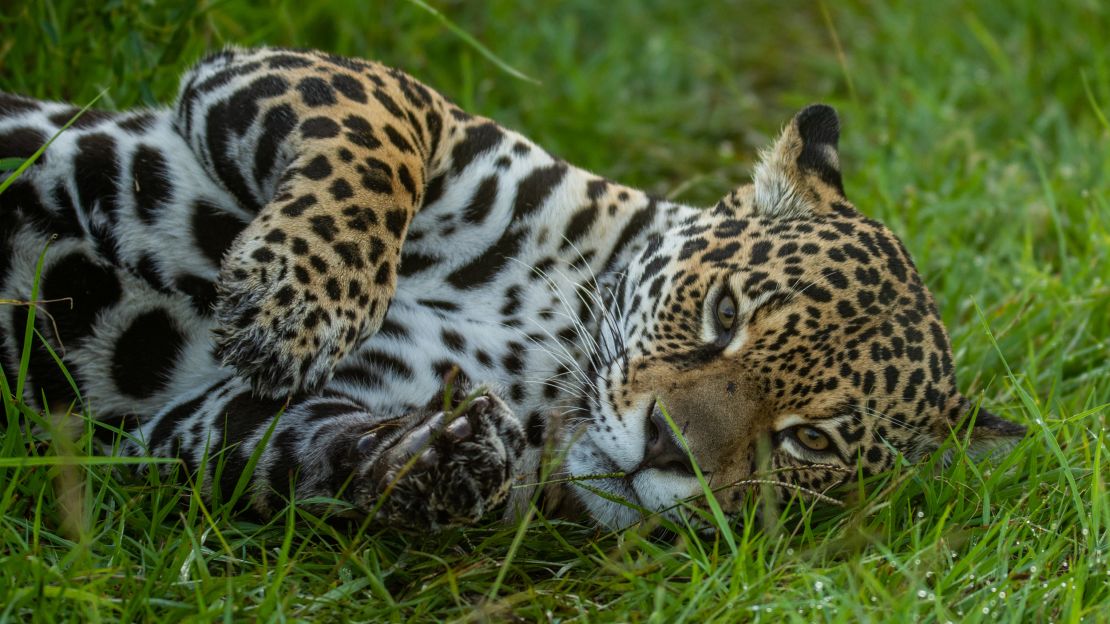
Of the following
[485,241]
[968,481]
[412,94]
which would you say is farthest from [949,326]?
[412,94]

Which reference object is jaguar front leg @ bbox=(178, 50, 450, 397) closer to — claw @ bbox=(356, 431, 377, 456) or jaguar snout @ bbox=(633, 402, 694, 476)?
claw @ bbox=(356, 431, 377, 456)

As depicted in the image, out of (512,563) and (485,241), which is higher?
(485,241)

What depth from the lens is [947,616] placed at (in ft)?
11.8

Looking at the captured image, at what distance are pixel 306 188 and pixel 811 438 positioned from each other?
6.24 feet

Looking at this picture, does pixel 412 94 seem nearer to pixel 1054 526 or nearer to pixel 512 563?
pixel 512 563

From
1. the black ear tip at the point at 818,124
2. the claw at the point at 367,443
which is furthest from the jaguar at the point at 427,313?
the black ear tip at the point at 818,124

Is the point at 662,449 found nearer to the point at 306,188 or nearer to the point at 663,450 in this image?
the point at 663,450

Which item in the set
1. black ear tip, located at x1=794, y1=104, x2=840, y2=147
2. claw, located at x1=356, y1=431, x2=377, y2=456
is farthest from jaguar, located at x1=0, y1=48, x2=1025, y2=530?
black ear tip, located at x1=794, y1=104, x2=840, y2=147

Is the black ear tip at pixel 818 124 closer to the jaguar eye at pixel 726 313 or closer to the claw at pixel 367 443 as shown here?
the jaguar eye at pixel 726 313

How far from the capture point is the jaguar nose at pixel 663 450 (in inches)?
154

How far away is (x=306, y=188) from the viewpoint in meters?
4.07

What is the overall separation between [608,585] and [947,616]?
3.31 feet

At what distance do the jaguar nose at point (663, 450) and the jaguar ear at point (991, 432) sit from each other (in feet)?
3.82

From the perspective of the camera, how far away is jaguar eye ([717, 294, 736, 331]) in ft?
14.1
